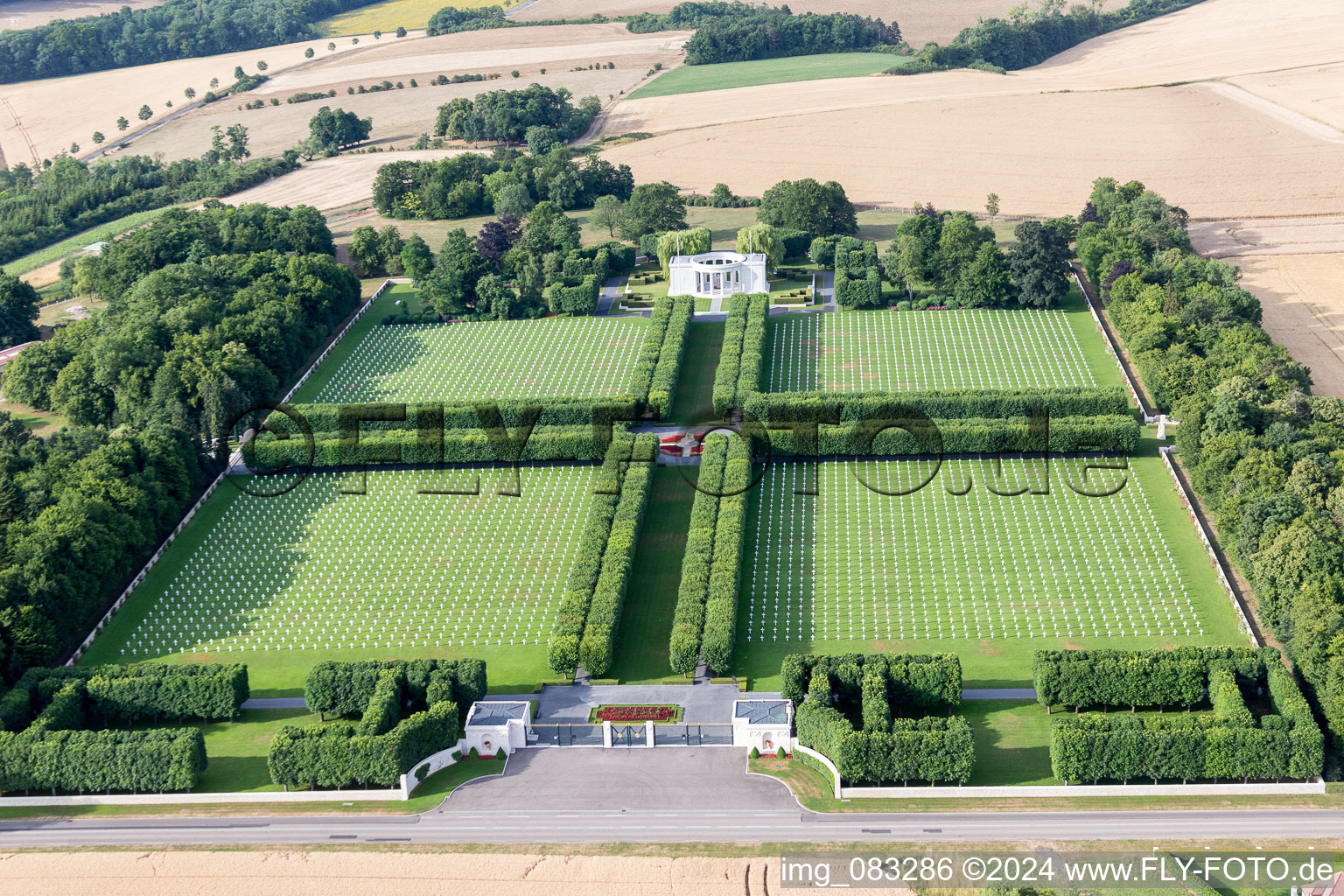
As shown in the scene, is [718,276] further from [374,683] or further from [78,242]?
[78,242]

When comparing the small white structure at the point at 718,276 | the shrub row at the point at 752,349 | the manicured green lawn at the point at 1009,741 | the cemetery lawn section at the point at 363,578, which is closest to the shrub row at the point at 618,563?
the cemetery lawn section at the point at 363,578

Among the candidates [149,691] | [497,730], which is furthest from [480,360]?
[497,730]

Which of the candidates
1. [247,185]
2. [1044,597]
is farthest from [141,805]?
[247,185]

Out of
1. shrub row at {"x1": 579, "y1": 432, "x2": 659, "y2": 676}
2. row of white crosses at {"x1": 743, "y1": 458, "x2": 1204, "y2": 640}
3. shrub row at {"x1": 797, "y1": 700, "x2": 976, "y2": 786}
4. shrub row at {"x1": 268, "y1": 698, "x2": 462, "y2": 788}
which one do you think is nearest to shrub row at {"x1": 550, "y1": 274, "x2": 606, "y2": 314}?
shrub row at {"x1": 579, "y1": 432, "x2": 659, "y2": 676}

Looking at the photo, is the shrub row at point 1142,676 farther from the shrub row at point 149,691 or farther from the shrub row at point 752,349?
the shrub row at point 149,691

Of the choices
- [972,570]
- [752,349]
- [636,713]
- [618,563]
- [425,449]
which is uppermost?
[752,349]
